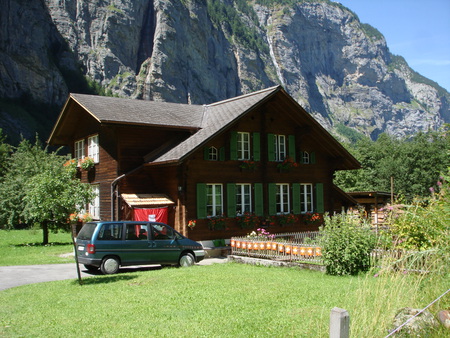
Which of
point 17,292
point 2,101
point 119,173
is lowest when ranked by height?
point 17,292

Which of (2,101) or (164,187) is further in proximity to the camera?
(2,101)

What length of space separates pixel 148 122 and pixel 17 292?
11428 millimetres

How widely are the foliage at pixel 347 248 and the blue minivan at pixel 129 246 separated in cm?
555

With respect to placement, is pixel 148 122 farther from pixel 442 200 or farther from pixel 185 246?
pixel 442 200

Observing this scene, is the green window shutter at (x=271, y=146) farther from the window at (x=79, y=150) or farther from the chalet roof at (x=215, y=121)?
the window at (x=79, y=150)

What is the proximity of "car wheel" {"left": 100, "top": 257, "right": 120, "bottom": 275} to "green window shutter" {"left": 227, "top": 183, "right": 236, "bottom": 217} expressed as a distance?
767 cm

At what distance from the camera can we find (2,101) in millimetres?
82000

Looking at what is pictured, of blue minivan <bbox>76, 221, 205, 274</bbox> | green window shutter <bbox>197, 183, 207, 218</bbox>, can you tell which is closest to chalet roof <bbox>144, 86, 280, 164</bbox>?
green window shutter <bbox>197, 183, 207, 218</bbox>

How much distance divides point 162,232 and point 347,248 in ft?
21.7

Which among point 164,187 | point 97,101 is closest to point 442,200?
point 164,187

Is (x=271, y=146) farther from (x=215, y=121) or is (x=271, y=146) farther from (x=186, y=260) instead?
(x=186, y=260)

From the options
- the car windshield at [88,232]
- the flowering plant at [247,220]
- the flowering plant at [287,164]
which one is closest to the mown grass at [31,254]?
the car windshield at [88,232]

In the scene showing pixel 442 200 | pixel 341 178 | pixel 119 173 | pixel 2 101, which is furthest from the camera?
pixel 2 101

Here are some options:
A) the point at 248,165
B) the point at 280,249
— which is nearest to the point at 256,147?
the point at 248,165
